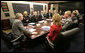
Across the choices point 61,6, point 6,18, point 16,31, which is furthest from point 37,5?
point 16,31

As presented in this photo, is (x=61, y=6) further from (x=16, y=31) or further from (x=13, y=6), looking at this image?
(x=16, y=31)

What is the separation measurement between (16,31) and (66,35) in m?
1.19

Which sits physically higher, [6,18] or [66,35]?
[6,18]

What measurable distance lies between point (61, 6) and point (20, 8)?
16.6 feet

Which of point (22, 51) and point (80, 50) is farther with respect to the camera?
point (80, 50)

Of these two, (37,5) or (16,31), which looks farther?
(37,5)

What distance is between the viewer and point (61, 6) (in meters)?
6.69

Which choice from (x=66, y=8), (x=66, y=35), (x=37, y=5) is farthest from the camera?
(x=66, y=8)

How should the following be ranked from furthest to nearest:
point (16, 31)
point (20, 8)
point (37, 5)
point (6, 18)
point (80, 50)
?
point (37, 5)
point (20, 8)
point (6, 18)
point (80, 50)
point (16, 31)

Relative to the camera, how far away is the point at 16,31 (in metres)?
1.37

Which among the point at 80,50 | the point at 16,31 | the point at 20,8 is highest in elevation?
the point at 20,8

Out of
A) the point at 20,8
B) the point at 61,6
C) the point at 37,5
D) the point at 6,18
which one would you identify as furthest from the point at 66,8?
the point at 6,18

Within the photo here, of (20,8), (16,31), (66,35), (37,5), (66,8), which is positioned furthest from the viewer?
(66,8)

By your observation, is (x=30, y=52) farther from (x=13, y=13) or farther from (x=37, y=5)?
(x=37, y=5)
